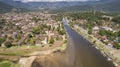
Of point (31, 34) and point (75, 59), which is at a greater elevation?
point (75, 59)

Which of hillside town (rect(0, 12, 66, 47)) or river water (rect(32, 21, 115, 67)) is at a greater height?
river water (rect(32, 21, 115, 67))

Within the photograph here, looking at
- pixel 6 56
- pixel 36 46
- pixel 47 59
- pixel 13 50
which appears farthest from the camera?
pixel 36 46

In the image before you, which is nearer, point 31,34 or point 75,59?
point 75,59

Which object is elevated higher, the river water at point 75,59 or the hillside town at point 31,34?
the river water at point 75,59

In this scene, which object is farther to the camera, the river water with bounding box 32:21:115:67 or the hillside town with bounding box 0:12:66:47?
the hillside town with bounding box 0:12:66:47

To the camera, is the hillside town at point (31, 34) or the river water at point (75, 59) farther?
the hillside town at point (31, 34)

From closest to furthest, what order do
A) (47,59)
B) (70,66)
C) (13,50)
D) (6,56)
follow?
(70,66) → (47,59) → (6,56) → (13,50)

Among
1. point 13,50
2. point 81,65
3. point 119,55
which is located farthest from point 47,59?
point 119,55

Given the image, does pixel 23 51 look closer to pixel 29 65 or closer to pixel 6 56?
pixel 6 56

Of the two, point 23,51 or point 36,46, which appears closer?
point 23,51
